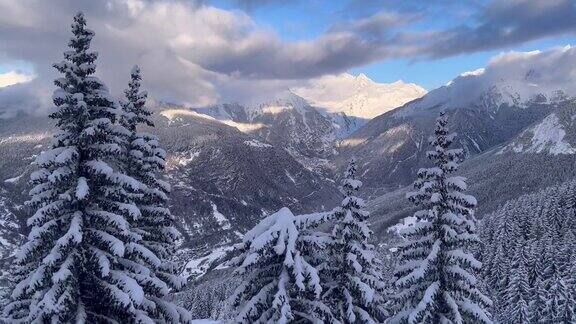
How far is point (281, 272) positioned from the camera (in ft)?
60.6

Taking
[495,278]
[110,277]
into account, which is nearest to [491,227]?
[495,278]

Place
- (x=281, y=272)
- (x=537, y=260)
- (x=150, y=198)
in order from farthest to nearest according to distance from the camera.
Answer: (x=537, y=260) < (x=150, y=198) < (x=281, y=272)

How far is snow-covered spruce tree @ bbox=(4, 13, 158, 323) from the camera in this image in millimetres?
17312

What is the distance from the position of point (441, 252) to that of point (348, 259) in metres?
4.49

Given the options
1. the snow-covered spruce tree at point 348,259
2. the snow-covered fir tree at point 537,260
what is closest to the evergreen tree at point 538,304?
the snow-covered fir tree at point 537,260

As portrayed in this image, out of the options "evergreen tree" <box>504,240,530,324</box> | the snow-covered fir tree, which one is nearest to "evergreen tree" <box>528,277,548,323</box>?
the snow-covered fir tree

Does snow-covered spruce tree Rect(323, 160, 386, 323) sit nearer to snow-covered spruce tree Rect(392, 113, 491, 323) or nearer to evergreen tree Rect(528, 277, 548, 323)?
snow-covered spruce tree Rect(392, 113, 491, 323)

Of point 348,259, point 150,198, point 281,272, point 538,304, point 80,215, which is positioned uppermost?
point 150,198

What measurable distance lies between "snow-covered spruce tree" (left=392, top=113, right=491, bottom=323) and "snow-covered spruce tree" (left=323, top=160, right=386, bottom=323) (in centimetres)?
209

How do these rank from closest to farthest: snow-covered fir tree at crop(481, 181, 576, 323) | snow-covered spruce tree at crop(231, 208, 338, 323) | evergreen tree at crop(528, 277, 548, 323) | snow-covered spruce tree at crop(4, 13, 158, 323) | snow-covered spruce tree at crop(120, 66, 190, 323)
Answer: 1. snow-covered spruce tree at crop(4, 13, 158, 323)
2. snow-covered spruce tree at crop(231, 208, 338, 323)
3. snow-covered spruce tree at crop(120, 66, 190, 323)
4. snow-covered fir tree at crop(481, 181, 576, 323)
5. evergreen tree at crop(528, 277, 548, 323)

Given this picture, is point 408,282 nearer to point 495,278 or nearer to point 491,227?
point 495,278

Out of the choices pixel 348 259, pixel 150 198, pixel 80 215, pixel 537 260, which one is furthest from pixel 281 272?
pixel 537 260

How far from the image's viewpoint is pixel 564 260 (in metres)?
89.8

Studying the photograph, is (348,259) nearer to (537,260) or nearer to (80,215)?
(80,215)
